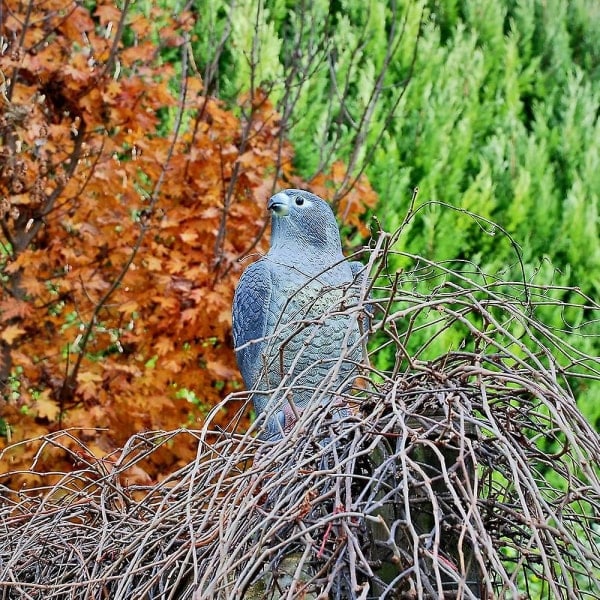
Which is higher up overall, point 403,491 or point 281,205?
point 403,491

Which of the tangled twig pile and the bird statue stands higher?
the tangled twig pile

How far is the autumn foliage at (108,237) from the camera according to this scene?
349cm

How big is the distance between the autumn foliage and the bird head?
1089 mm

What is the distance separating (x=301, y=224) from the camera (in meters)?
2.40

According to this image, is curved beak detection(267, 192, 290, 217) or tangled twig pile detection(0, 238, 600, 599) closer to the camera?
tangled twig pile detection(0, 238, 600, 599)

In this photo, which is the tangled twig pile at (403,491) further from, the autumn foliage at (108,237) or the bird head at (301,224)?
the autumn foliage at (108,237)

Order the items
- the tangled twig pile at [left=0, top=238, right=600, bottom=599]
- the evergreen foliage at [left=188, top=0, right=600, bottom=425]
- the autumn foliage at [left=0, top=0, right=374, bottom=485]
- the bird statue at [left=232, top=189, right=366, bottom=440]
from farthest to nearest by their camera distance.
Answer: the evergreen foliage at [left=188, top=0, right=600, bottom=425], the autumn foliage at [left=0, top=0, right=374, bottom=485], the bird statue at [left=232, top=189, right=366, bottom=440], the tangled twig pile at [left=0, top=238, right=600, bottom=599]

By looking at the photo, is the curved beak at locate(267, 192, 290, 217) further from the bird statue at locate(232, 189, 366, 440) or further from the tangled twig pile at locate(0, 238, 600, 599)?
the tangled twig pile at locate(0, 238, 600, 599)

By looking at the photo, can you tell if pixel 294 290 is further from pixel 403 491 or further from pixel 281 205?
pixel 403 491

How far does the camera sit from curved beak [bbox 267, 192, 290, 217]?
2402 millimetres

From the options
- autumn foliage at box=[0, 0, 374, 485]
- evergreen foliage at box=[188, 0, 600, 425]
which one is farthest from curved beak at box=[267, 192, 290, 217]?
evergreen foliage at box=[188, 0, 600, 425]

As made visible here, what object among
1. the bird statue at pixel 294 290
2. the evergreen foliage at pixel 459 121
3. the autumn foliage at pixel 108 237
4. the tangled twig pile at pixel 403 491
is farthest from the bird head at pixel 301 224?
the evergreen foliage at pixel 459 121

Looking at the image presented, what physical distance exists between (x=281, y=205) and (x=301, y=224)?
0.08 meters

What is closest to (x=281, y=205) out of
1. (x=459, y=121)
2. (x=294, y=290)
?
(x=294, y=290)
